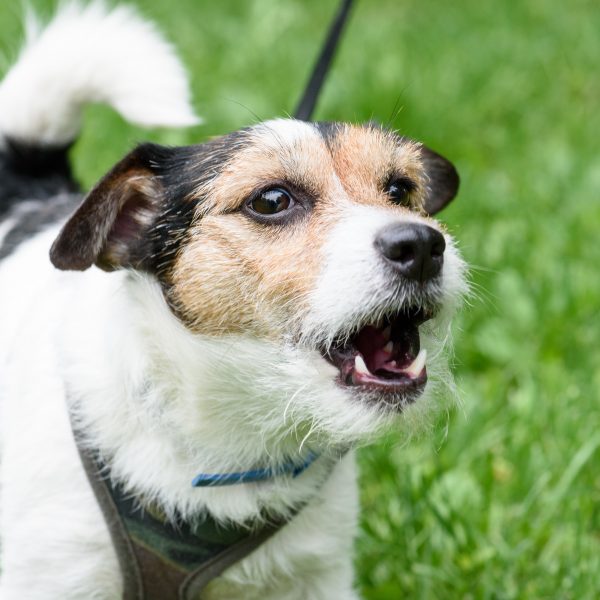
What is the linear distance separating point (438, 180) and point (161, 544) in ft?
4.17

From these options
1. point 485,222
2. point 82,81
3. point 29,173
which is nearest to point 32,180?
point 29,173

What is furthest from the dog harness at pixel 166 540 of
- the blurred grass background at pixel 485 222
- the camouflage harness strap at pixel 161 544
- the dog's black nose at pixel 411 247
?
the dog's black nose at pixel 411 247

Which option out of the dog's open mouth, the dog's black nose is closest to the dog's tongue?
the dog's open mouth

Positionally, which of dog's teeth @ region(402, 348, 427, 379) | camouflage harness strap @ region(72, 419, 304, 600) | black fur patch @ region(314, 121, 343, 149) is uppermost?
black fur patch @ region(314, 121, 343, 149)

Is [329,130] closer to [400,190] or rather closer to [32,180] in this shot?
[400,190]

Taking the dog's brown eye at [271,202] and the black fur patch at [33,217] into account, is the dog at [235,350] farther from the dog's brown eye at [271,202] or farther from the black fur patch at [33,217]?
the black fur patch at [33,217]

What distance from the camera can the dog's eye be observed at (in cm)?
270

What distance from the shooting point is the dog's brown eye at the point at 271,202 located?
2.50m

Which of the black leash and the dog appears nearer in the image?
the dog

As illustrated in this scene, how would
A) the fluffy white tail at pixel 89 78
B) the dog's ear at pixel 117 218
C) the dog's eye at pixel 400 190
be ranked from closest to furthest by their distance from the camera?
the dog's ear at pixel 117 218
the dog's eye at pixel 400 190
the fluffy white tail at pixel 89 78

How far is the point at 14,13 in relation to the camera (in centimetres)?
694

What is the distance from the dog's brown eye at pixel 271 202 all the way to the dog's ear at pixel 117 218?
28cm

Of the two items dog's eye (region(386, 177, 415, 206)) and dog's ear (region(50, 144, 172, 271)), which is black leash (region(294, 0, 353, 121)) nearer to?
dog's eye (region(386, 177, 415, 206))

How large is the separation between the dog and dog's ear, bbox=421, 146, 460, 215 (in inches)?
5.9
